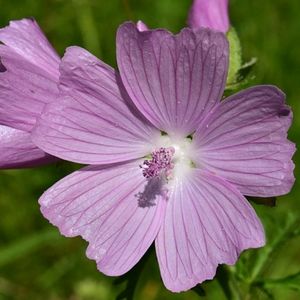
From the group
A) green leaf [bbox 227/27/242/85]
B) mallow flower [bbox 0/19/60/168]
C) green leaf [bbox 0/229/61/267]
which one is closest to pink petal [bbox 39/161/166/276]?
mallow flower [bbox 0/19/60/168]

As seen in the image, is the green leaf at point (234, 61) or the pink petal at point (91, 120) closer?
the pink petal at point (91, 120)

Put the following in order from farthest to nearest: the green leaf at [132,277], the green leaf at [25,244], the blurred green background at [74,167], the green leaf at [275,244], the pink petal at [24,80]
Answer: the blurred green background at [74,167] → the green leaf at [25,244] → the green leaf at [275,244] → the green leaf at [132,277] → the pink petal at [24,80]

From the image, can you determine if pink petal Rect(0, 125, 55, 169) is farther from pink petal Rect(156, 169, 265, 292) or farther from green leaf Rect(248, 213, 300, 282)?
green leaf Rect(248, 213, 300, 282)

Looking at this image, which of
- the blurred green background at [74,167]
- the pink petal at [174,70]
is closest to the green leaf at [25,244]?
the blurred green background at [74,167]

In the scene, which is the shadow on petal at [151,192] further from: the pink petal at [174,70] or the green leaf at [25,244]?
the green leaf at [25,244]

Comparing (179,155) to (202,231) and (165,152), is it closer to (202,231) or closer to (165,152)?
(165,152)

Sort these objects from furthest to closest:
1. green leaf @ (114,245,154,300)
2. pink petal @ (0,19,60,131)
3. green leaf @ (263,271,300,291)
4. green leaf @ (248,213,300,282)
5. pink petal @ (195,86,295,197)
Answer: green leaf @ (248,213,300,282)
green leaf @ (263,271,300,291)
green leaf @ (114,245,154,300)
pink petal @ (0,19,60,131)
pink petal @ (195,86,295,197)

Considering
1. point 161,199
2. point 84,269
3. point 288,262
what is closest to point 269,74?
point 288,262
